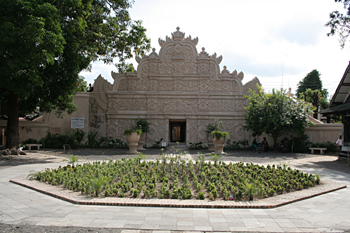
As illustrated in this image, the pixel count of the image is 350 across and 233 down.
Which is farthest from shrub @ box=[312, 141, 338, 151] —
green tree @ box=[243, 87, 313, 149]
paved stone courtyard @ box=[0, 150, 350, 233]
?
paved stone courtyard @ box=[0, 150, 350, 233]

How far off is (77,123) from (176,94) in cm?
734

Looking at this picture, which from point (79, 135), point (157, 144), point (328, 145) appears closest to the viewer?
point (328, 145)

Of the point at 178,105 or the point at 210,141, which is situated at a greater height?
the point at 178,105

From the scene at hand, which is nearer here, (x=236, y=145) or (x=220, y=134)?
(x=220, y=134)

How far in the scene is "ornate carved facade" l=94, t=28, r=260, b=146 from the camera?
19.6m

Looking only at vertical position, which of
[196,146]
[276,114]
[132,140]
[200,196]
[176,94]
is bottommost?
[200,196]

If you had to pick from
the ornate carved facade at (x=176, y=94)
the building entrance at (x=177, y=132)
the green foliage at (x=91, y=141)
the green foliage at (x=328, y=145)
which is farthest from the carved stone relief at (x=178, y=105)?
the green foliage at (x=328, y=145)

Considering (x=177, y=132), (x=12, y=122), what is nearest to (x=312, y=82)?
(x=177, y=132)

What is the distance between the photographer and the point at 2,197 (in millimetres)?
5711

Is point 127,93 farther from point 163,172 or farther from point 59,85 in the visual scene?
point 163,172

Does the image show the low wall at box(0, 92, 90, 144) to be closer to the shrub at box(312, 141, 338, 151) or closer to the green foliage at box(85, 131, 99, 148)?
the green foliage at box(85, 131, 99, 148)

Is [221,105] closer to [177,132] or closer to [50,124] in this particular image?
[177,132]

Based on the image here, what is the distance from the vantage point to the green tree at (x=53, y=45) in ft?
33.5

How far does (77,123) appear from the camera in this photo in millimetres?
19031
